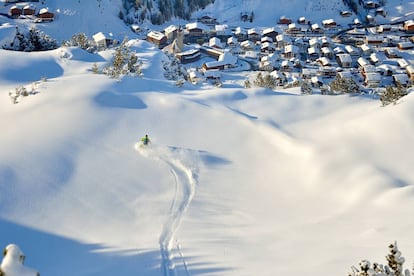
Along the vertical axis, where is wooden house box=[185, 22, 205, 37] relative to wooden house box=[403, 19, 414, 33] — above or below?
below

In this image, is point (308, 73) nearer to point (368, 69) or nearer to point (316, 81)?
point (316, 81)

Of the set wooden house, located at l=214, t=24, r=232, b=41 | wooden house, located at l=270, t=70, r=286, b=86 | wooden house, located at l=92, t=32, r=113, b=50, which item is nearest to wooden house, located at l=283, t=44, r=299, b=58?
wooden house, located at l=214, t=24, r=232, b=41

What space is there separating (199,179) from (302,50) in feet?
117

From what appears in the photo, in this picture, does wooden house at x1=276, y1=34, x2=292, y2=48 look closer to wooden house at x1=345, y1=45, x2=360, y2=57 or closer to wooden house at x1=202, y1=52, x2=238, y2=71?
wooden house at x1=345, y1=45, x2=360, y2=57

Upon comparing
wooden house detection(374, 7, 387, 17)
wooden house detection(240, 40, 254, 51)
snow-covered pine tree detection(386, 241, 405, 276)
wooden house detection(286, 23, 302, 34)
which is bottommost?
wooden house detection(240, 40, 254, 51)

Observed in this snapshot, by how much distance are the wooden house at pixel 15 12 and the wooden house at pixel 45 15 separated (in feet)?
7.77

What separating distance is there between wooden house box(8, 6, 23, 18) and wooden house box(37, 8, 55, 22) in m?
2.37

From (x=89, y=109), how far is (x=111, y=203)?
227 inches

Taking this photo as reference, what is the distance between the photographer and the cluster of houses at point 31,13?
45.6 metres

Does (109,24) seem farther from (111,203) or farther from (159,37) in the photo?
(111,203)

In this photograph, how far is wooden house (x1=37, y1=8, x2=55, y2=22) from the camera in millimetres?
45491

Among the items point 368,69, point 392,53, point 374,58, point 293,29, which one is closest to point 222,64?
point 368,69

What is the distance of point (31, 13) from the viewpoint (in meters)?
46.4

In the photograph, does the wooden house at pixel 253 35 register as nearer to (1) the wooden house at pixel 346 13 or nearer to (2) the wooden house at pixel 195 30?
(2) the wooden house at pixel 195 30
